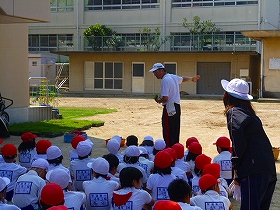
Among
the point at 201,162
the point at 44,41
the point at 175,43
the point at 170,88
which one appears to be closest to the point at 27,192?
the point at 201,162

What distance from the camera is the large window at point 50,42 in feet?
131

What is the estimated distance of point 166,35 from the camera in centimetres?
3697

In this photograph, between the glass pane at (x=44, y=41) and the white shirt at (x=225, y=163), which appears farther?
the glass pane at (x=44, y=41)

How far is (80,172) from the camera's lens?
5.91 m

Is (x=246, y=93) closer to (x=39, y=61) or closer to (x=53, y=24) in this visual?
(x=39, y=61)

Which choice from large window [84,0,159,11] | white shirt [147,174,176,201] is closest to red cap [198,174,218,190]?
white shirt [147,174,176,201]

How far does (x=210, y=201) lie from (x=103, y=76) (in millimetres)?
30172

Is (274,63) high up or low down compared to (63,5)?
down

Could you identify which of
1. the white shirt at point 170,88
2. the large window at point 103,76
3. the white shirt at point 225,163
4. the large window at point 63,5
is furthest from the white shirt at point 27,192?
the large window at point 63,5

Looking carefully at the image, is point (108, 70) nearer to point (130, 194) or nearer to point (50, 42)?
point (50, 42)

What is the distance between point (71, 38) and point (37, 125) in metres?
27.4

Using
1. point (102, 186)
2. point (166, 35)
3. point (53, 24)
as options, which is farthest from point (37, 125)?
point (53, 24)

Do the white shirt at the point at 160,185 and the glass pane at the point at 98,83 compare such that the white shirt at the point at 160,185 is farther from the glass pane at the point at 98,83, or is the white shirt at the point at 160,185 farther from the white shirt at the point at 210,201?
the glass pane at the point at 98,83

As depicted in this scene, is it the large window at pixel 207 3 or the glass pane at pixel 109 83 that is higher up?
the large window at pixel 207 3
